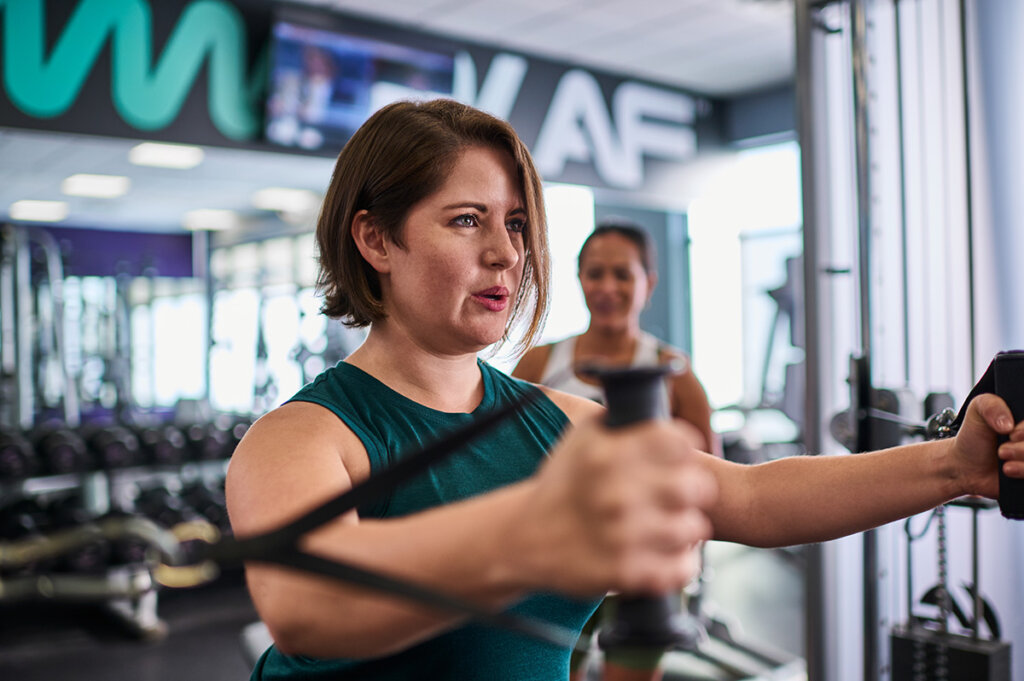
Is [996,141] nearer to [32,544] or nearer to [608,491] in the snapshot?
[608,491]

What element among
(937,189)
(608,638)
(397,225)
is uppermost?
(937,189)

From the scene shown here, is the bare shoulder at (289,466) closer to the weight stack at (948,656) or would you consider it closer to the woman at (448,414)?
the woman at (448,414)

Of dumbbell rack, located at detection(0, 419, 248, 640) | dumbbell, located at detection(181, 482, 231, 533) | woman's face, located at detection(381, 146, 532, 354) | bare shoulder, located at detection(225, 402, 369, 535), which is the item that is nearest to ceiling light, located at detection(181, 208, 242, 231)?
dumbbell rack, located at detection(0, 419, 248, 640)

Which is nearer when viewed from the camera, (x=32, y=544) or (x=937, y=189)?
(x=937, y=189)

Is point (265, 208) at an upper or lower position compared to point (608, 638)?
upper

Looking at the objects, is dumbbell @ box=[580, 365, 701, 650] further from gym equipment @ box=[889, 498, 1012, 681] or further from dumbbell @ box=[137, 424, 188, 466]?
dumbbell @ box=[137, 424, 188, 466]

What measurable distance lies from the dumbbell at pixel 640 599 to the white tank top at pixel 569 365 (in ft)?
6.42

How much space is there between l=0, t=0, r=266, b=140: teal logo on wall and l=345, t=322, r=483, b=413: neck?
3.51 metres

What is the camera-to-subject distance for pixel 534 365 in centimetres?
269

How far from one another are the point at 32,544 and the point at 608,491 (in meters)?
4.30

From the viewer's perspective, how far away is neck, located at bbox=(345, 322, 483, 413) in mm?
1111

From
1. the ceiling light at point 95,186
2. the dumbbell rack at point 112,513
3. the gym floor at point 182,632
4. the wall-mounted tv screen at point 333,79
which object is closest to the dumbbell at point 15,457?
the dumbbell rack at point 112,513

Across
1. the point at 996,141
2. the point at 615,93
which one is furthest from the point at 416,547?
the point at 615,93

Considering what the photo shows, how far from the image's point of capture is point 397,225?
1.07 m
